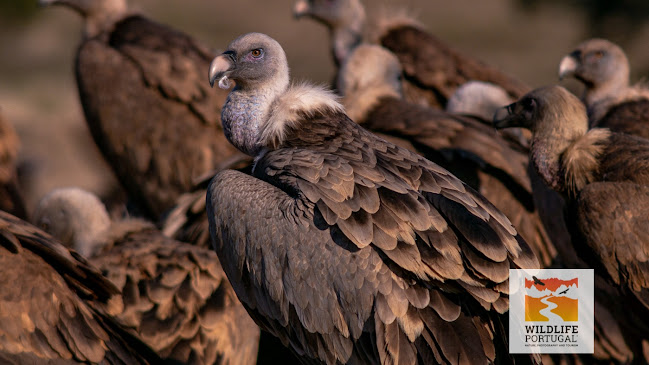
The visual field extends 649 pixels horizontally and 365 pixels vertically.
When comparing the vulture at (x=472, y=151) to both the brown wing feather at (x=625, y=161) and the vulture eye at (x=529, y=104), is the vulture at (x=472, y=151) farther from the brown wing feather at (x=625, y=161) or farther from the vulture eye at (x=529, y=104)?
the brown wing feather at (x=625, y=161)

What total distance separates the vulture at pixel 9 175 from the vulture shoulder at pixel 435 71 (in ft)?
11.1

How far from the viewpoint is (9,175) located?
5.71 meters

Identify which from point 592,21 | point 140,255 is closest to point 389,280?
point 140,255

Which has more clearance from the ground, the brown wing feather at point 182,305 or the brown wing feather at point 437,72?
the brown wing feather at point 437,72

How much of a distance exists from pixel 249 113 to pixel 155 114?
113 inches

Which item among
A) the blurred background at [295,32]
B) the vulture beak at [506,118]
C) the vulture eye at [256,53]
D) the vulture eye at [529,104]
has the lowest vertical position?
the vulture beak at [506,118]

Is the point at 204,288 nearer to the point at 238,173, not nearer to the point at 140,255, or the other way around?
the point at 140,255

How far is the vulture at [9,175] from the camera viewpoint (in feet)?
17.9

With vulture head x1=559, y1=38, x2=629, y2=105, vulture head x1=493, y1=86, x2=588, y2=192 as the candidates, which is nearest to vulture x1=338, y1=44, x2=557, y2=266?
vulture head x1=493, y1=86, x2=588, y2=192

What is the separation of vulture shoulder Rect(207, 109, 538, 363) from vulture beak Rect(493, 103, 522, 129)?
50.0 inches

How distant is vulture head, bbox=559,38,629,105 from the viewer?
19.5ft

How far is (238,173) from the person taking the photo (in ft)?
12.5

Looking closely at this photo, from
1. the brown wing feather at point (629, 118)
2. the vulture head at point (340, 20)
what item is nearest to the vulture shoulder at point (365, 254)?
the brown wing feather at point (629, 118)

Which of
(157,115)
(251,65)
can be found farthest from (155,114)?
(251,65)
